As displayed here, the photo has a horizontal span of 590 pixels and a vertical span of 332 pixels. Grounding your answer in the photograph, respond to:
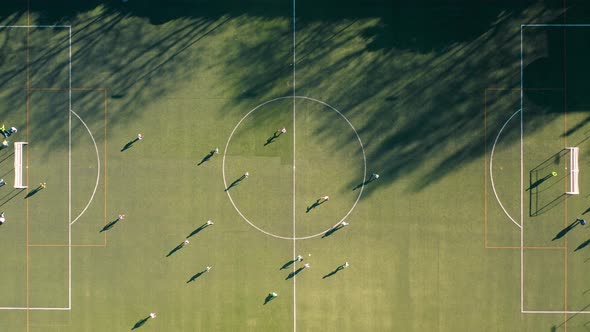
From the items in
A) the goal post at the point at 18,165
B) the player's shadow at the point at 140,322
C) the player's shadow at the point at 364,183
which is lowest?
the player's shadow at the point at 140,322

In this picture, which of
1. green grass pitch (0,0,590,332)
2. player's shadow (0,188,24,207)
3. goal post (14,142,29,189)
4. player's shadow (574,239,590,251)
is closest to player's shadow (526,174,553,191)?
green grass pitch (0,0,590,332)

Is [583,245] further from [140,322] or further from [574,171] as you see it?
[140,322]

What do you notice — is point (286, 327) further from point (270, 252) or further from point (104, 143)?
point (104, 143)

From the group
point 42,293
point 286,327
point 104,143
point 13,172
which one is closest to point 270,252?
point 286,327

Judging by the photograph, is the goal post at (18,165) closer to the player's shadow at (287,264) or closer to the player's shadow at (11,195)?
the player's shadow at (11,195)

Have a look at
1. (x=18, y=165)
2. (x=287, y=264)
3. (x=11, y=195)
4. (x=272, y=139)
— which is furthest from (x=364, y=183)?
(x=11, y=195)

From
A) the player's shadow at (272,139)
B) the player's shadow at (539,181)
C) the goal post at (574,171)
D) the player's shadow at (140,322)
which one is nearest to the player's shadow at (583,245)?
the goal post at (574,171)

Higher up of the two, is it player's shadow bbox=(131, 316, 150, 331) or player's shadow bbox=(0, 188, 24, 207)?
player's shadow bbox=(0, 188, 24, 207)

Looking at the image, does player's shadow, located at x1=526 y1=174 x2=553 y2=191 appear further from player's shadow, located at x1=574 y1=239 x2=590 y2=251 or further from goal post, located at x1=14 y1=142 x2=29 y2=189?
goal post, located at x1=14 y1=142 x2=29 y2=189
